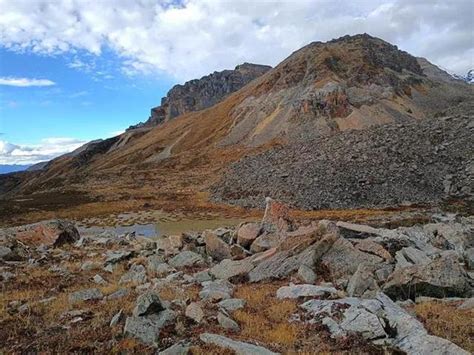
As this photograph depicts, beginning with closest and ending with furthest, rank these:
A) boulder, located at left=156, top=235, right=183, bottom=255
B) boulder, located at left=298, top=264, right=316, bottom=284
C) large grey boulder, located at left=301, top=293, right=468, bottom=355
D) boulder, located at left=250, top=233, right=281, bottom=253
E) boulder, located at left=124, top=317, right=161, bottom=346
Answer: large grey boulder, located at left=301, top=293, right=468, bottom=355 → boulder, located at left=124, top=317, right=161, bottom=346 → boulder, located at left=298, top=264, right=316, bottom=284 → boulder, located at left=250, top=233, right=281, bottom=253 → boulder, located at left=156, top=235, right=183, bottom=255

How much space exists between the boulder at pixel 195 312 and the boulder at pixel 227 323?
503 millimetres

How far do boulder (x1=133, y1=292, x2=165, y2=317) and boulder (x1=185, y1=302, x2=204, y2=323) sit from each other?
715 millimetres

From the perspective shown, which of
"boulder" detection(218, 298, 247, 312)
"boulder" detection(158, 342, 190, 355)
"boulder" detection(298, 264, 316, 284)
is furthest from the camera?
"boulder" detection(298, 264, 316, 284)

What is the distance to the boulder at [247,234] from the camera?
24234 mm

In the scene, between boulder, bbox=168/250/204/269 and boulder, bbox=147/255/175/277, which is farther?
boulder, bbox=168/250/204/269

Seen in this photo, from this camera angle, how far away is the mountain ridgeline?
183 ft

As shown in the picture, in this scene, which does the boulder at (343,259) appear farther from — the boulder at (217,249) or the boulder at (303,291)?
the boulder at (217,249)

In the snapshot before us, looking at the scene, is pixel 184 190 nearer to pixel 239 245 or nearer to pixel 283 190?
pixel 283 190

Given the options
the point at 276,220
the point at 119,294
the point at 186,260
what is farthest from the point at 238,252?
the point at 119,294

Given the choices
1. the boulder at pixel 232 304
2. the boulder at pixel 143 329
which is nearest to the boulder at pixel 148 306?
the boulder at pixel 143 329

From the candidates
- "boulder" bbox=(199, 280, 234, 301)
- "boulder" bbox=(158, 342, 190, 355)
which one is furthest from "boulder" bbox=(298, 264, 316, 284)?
"boulder" bbox=(158, 342, 190, 355)

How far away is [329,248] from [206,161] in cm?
10230

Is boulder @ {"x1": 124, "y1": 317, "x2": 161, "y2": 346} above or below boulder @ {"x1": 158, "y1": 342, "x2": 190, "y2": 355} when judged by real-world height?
above

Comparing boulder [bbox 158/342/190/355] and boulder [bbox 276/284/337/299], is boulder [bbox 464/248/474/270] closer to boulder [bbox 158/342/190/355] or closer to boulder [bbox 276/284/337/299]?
boulder [bbox 276/284/337/299]
